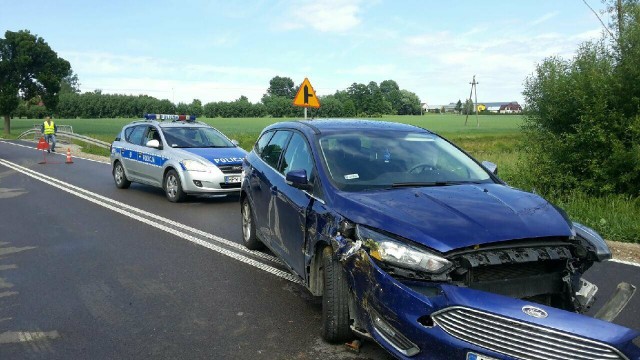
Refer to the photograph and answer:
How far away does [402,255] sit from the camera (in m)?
3.44

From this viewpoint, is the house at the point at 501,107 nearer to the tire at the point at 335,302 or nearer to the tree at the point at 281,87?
the tree at the point at 281,87

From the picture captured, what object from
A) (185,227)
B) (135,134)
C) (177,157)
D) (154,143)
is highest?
(135,134)

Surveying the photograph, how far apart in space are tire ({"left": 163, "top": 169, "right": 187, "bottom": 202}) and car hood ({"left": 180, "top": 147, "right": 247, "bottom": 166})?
612 mm

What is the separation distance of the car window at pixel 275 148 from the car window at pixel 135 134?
7.30 metres

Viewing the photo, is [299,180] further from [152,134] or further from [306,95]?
[306,95]

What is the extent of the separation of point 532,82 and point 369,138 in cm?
1079

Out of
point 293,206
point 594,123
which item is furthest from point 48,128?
point 293,206

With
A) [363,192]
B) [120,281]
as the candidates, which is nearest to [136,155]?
[120,281]

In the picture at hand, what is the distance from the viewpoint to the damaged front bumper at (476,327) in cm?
291

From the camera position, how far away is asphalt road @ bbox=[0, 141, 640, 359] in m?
4.30

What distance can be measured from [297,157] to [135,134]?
9.10 m

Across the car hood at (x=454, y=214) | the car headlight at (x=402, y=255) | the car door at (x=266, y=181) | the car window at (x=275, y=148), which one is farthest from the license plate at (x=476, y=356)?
the car window at (x=275, y=148)

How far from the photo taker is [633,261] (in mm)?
6805

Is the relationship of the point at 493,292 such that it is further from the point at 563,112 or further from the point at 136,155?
the point at 136,155
